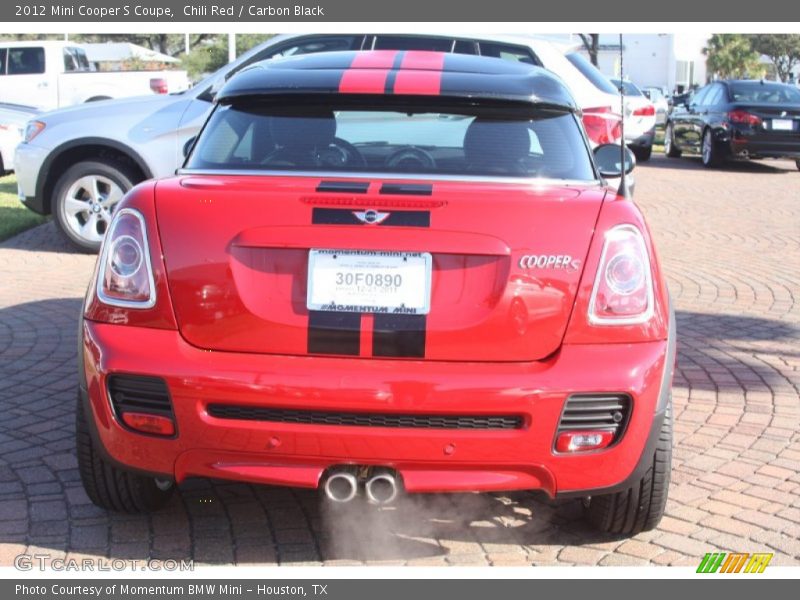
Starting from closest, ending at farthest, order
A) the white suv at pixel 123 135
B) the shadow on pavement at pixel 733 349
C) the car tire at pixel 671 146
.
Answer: the shadow on pavement at pixel 733 349, the white suv at pixel 123 135, the car tire at pixel 671 146

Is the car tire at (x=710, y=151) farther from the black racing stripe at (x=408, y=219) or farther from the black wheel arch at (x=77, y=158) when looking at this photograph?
the black racing stripe at (x=408, y=219)

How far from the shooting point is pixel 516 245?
313 cm

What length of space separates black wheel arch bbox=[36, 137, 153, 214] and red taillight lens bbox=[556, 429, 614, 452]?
6377 millimetres

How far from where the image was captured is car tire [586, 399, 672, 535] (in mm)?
3439

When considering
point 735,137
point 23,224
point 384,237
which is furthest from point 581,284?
point 735,137

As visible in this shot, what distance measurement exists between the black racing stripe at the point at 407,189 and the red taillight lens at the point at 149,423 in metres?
0.97

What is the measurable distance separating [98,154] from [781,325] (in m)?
5.72

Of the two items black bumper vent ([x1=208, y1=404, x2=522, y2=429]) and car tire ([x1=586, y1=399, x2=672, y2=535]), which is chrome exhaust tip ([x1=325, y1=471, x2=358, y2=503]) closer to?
black bumper vent ([x1=208, y1=404, x2=522, y2=429])

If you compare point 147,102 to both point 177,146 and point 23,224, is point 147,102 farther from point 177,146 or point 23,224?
point 23,224

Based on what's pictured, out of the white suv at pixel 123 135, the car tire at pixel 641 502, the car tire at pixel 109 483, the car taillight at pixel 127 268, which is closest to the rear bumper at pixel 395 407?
the car taillight at pixel 127 268

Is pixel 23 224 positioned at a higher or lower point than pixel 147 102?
lower

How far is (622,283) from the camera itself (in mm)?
3213

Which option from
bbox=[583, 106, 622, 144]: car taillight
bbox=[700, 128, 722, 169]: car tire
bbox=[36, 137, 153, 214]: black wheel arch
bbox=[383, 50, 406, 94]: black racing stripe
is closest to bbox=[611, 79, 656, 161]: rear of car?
bbox=[700, 128, 722, 169]: car tire

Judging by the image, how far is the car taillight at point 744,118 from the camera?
18.0 metres
